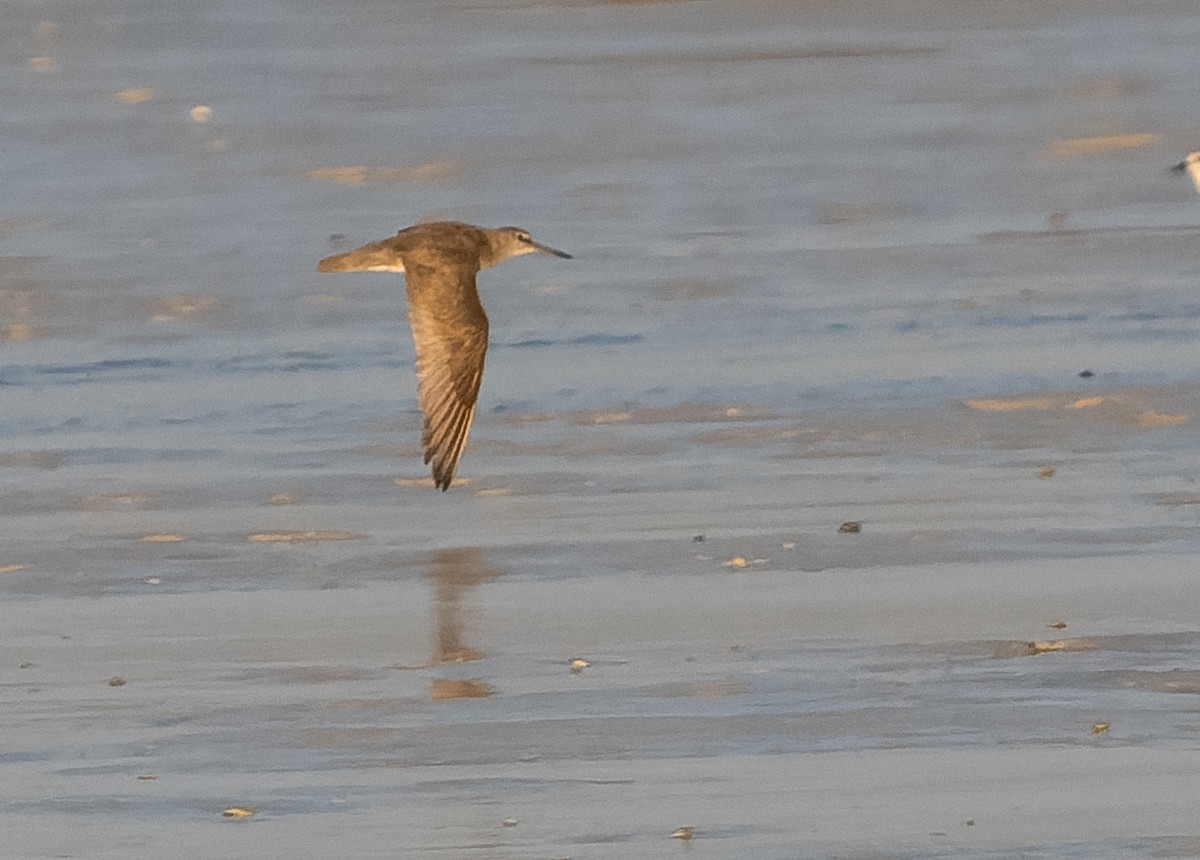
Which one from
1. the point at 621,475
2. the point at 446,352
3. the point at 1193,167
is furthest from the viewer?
the point at 1193,167

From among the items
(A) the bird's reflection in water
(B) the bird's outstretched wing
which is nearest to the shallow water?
(A) the bird's reflection in water

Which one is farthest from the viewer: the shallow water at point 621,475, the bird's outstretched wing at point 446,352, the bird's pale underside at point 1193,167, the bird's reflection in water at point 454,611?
the bird's pale underside at point 1193,167

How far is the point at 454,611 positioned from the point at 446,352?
130 cm

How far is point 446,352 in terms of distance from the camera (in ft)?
29.2

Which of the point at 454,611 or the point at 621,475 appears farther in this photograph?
the point at 621,475

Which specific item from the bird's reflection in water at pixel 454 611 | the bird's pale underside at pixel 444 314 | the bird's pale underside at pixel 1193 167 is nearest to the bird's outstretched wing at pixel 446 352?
the bird's pale underside at pixel 444 314

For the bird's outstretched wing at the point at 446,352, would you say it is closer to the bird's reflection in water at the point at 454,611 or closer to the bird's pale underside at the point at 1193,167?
the bird's reflection in water at the point at 454,611

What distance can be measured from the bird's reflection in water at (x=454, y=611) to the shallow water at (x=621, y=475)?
0.05ft

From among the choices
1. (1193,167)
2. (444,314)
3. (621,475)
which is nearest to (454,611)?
(444,314)

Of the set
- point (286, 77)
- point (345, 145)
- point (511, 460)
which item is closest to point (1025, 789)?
point (511, 460)

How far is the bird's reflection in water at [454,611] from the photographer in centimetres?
709

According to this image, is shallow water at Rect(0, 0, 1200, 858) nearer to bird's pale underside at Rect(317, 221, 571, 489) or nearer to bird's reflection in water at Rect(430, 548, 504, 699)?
bird's reflection in water at Rect(430, 548, 504, 699)

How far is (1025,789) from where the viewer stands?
20.4 ft

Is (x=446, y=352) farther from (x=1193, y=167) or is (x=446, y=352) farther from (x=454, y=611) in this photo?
(x=1193, y=167)
